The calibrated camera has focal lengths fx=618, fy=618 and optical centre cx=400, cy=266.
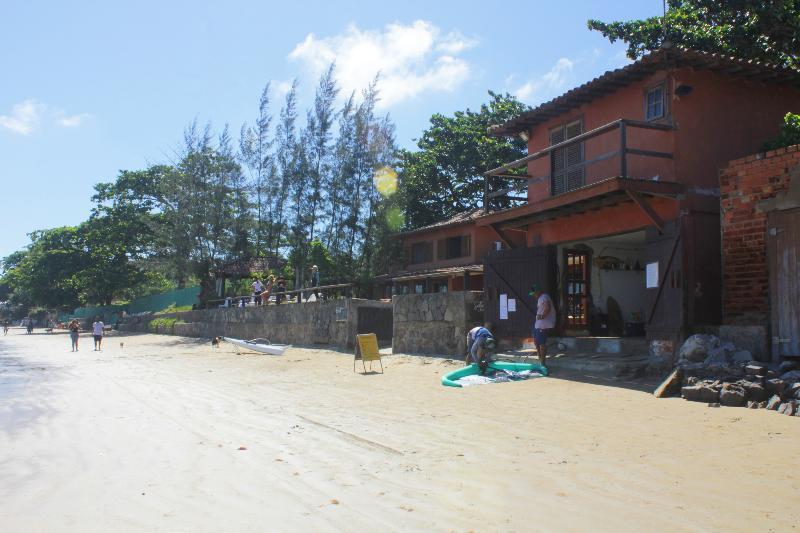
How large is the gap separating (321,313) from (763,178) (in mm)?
15143

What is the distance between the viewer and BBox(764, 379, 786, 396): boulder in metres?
7.75

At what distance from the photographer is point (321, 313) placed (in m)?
22.1

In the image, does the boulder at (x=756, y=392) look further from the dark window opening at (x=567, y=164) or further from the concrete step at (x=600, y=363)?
the dark window opening at (x=567, y=164)

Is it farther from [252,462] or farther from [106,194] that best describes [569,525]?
[106,194]

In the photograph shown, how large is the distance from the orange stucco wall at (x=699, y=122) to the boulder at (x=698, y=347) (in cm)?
358

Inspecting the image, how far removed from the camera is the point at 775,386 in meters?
7.82

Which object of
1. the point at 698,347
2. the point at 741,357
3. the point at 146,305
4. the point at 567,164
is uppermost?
the point at 567,164

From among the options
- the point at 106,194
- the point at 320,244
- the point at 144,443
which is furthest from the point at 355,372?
the point at 106,194

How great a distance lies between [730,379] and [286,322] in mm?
18597

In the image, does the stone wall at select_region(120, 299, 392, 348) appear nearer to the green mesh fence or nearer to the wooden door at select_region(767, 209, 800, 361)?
the green mesh fence

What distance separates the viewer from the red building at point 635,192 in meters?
11.7

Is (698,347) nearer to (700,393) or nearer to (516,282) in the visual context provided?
(700,393)

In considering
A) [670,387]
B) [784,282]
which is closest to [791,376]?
[670,387]

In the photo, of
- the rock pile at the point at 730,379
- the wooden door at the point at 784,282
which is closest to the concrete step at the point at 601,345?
the rock pile at the point at 730,379
